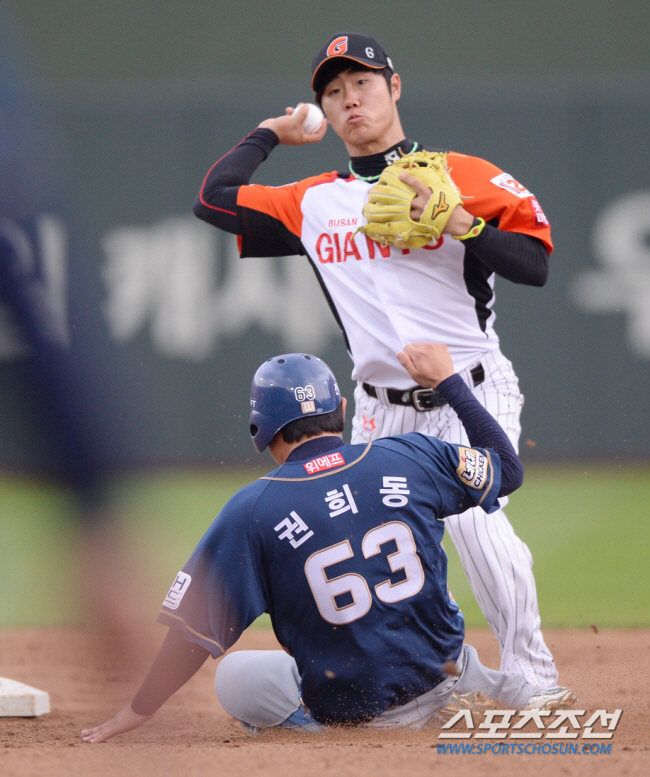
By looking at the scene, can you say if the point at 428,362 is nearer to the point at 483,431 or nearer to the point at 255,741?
the point at 483,431

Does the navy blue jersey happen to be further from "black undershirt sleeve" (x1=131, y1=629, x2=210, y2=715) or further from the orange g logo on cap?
the orange g logo on cap

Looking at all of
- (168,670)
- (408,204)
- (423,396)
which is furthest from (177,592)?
(408,204)

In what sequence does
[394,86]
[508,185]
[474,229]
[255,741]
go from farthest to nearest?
1. [394,86]
2. [508,185]
3. [474,229]
4. [255,741]

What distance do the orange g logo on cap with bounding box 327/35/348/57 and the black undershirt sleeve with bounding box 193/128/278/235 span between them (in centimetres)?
49

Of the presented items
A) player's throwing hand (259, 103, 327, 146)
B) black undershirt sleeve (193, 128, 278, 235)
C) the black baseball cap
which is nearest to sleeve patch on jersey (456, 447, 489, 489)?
black undershirt sleeve (193, 128, 278, 235)

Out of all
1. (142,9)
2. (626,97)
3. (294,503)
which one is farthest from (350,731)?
(142,9)

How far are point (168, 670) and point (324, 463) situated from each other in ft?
2.15

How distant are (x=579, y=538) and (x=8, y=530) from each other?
142 inches

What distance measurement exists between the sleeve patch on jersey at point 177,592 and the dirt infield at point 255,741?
25cm

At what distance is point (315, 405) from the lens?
2725 mm

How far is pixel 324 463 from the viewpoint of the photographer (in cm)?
267

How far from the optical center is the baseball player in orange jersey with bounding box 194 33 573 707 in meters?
3.17

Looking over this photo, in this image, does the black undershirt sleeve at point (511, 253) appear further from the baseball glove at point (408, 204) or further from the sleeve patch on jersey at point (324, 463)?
the sleeve patch on jersey at point (324, 463)

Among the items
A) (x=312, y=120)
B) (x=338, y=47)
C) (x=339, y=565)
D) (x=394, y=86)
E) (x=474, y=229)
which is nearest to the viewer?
(x=339, y=565)
